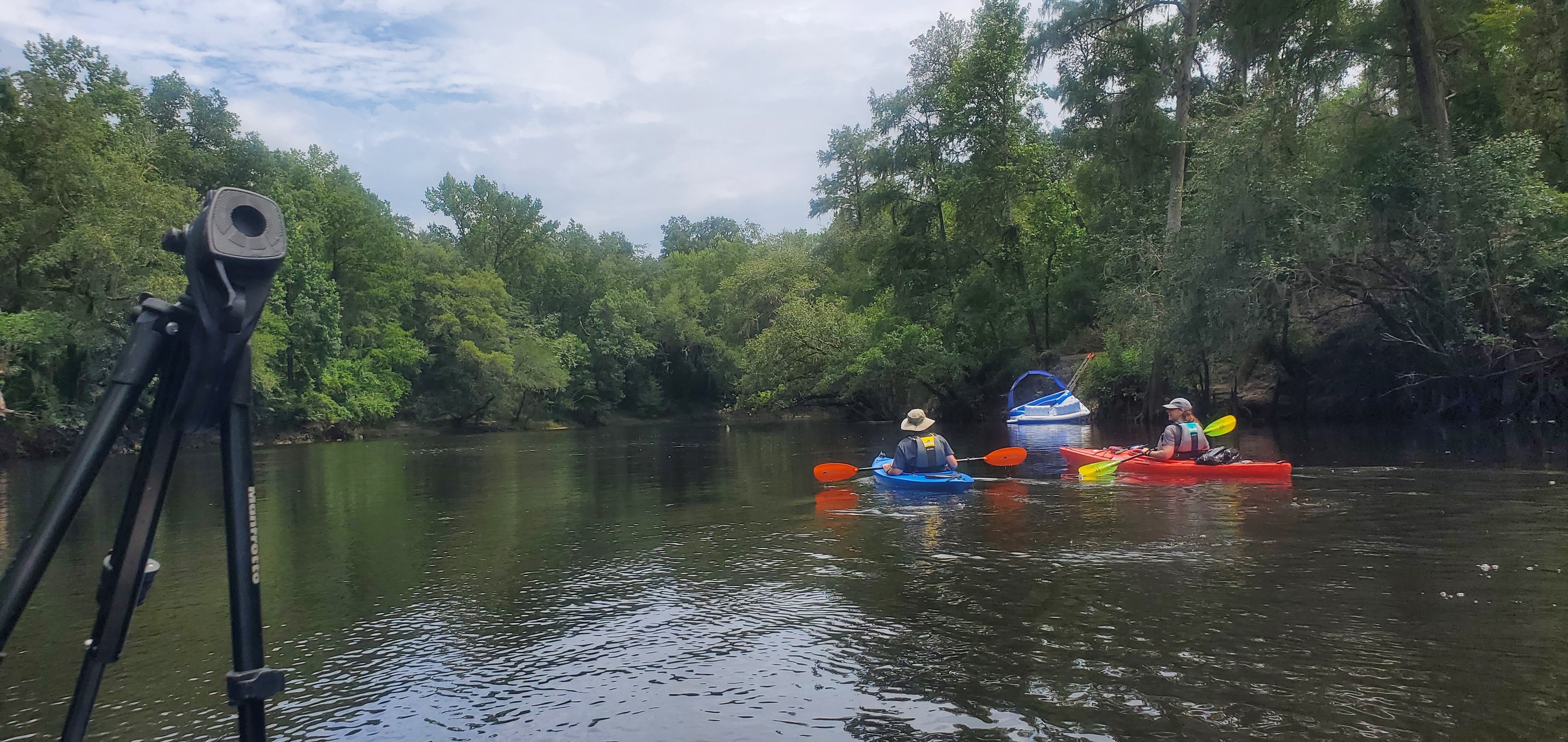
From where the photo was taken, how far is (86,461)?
6.23 feet

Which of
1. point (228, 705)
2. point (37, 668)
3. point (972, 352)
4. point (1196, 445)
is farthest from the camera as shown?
point (972, 352)

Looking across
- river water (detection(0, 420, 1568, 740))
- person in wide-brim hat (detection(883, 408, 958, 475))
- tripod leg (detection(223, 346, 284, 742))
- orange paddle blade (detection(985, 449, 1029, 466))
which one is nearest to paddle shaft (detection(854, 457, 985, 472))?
orange paddle blade (detection(985, 449, 1029, 466))

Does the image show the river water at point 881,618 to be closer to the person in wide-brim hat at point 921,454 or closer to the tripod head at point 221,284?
→ the person in wide-brim hat at point 921,454

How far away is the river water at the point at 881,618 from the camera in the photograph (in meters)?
5.12

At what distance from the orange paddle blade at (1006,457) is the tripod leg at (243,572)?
49.5 ft

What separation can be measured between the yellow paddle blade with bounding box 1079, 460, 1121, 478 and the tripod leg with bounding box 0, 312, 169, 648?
14.4 metres

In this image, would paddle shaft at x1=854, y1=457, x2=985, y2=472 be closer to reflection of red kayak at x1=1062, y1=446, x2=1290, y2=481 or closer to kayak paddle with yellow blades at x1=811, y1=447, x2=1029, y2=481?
kayak paddle with yellow blades at x1=811, y1=447, x2=1029, y2=481

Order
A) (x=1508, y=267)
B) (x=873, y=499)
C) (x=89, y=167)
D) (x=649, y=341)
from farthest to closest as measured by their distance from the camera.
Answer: (x=649, y=341) → (x=89, y=167) → (x=1508, y=267) → (x=873, y=499)

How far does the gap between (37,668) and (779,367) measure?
117ft

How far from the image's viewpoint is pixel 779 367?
41.8 metres

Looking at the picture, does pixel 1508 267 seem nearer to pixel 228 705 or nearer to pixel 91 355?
pixel 228 705

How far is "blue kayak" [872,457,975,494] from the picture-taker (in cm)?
1371

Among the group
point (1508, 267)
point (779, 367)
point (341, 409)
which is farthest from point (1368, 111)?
point (341, 409)

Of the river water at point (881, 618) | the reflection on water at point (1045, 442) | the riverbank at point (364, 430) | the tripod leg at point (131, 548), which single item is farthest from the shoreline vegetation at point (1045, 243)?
the tripod leg at point (131, 548)
